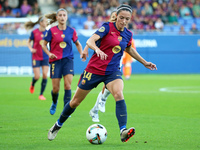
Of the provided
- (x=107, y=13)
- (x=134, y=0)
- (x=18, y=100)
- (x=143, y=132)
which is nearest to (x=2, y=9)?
(x=107, y=13)

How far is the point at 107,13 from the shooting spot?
99.1 feet

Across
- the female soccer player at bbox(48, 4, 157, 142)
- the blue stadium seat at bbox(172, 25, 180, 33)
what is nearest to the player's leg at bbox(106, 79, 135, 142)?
the female soccer player at bbox(48, 4, 157, 142)

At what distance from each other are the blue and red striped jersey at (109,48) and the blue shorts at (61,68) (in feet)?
10.9

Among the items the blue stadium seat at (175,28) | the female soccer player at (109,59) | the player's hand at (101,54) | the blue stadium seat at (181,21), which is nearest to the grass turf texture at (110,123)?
the female soccer player at (109,59)

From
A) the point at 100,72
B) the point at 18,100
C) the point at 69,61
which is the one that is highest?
the point at 100,72

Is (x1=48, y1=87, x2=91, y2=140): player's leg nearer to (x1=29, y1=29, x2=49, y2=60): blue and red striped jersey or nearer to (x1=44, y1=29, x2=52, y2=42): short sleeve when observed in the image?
(x1=44, y1=29, x2=52, y2=42): short sleeve

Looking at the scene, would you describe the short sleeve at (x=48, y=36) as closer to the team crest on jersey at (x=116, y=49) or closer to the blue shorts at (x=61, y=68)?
the blue shorts at (x=61, y=68)

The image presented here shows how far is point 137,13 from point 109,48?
24.4 metres

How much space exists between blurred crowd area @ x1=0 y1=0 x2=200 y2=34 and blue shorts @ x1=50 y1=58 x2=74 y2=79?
16.5 m

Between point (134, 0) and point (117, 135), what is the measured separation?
84.4 feet

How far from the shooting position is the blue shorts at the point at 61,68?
10188 millimetres

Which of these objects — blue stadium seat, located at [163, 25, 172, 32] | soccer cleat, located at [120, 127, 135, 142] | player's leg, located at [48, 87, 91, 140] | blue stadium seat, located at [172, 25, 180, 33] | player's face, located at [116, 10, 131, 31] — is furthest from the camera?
blue stadium seat, located at [172, 25, 180, 33]

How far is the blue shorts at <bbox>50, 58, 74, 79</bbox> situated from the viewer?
1019cm

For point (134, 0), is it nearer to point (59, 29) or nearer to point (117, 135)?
point (59, 29)
